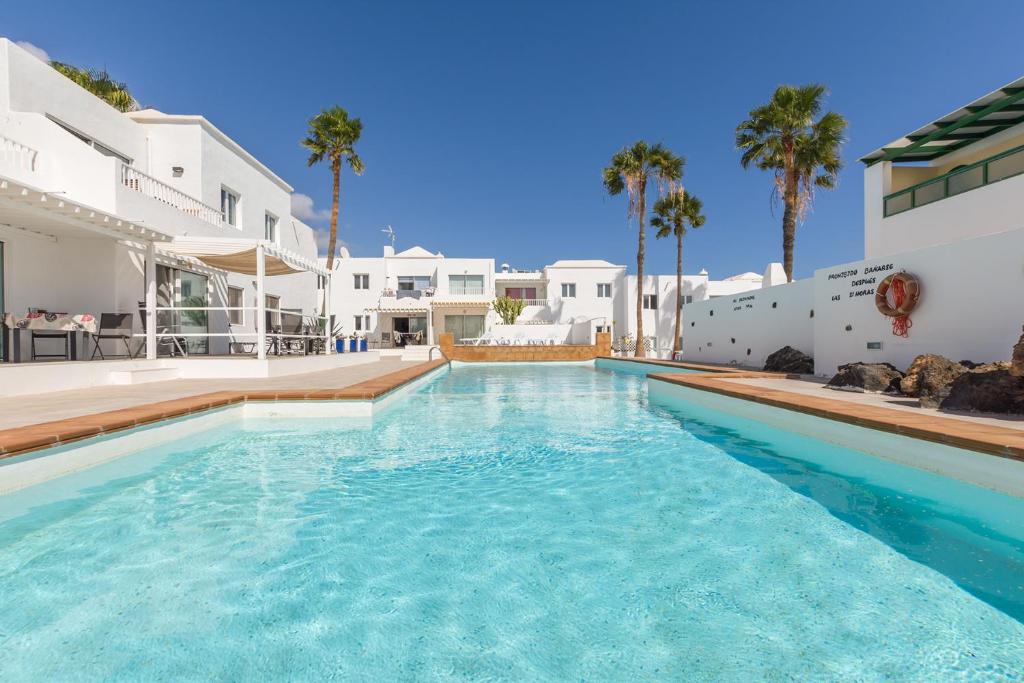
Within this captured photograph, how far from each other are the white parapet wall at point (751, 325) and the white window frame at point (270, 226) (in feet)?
60.1

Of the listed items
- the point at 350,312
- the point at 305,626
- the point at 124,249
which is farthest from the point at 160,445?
the point at 350,312

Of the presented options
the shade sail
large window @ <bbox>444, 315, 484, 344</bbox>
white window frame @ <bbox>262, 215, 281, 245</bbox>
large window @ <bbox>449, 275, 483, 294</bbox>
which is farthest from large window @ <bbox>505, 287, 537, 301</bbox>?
the shade sail

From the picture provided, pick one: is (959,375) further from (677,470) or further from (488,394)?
(488,394)

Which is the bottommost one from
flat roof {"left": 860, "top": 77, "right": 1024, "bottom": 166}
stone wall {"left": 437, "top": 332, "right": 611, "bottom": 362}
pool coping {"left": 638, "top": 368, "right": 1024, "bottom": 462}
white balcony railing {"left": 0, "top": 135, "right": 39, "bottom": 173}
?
pool coping {"left": 638, "top": 368, "right": 1024, "bottom": 462}

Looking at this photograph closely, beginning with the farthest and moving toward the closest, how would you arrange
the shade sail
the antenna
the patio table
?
the antenna → the shade sail → the patio table

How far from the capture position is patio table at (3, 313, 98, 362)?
28.0 feet

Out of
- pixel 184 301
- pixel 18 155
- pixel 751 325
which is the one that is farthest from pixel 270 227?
pixel 751 325

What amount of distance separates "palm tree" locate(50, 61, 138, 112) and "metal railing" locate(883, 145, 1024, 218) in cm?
2897

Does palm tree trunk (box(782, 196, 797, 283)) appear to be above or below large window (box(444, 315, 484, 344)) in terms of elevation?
above

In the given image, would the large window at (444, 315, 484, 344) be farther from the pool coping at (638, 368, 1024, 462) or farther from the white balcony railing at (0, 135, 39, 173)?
the pool coping at (638, 368, 1024, 462)

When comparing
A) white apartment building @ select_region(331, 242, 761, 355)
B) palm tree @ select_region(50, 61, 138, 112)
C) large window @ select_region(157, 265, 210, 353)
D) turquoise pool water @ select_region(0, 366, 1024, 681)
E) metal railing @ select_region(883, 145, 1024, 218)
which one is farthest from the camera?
white apartment building @ select_region(331, 242, 761, 355)

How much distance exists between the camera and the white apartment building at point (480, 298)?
30.3m

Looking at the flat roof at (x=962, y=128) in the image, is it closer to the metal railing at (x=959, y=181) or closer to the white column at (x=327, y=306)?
the metal railing at (x=959, y=181)

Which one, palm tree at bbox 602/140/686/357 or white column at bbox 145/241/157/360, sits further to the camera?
palm tree at bbox 602/140/686/357
